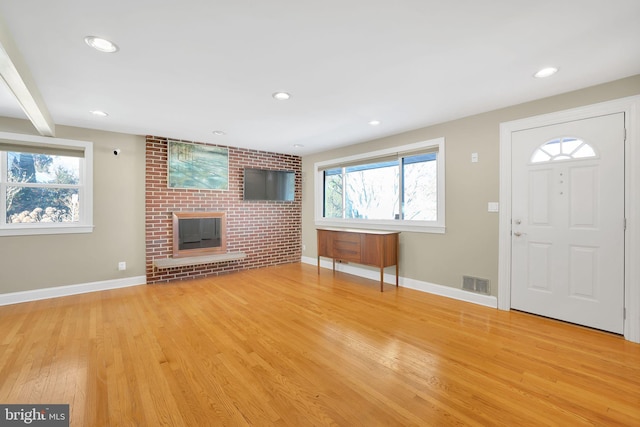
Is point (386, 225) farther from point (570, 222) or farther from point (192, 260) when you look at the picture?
point (192, 260)

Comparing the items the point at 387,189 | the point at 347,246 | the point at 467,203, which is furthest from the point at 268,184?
the point at 467,203

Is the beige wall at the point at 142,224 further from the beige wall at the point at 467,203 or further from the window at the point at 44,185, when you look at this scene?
the window at the point at 44,185

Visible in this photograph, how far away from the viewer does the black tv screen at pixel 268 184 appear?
18.3 ft

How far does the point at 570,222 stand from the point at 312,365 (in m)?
2.96

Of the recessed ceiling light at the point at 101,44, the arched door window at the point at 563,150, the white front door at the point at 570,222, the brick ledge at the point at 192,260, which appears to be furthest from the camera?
the brick ledge at the point at 192,260

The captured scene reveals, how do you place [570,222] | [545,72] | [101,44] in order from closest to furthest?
[101,44] → [545,72] → [570,222]

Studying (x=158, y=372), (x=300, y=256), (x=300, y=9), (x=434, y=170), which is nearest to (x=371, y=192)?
(x=434, y=170)

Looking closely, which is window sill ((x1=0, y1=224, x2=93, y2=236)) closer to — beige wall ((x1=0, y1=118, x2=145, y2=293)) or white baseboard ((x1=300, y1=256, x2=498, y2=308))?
beige wall ((x1=0, y1=118, x2=145, y2=293))

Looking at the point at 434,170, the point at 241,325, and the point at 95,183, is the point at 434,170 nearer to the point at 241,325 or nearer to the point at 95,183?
the point at 241,325

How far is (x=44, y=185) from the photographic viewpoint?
12.6ft

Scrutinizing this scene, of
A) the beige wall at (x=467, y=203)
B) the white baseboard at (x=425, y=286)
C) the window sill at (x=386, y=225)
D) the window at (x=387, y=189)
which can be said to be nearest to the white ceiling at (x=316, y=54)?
the beige wall at (x=467, y=203)

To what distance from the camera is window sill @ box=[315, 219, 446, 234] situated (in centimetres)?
404

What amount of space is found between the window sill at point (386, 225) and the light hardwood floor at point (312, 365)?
3.41 ft

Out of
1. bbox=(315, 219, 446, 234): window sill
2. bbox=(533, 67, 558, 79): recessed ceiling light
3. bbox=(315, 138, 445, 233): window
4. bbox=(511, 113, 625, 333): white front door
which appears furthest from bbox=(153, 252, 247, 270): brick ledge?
bbox=(533, 67, 558, 79): recessed ceiling light
